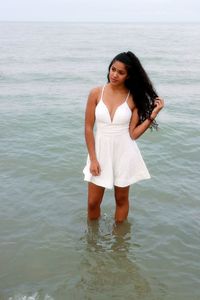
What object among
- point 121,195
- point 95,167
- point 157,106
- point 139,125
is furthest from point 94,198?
point 157,106

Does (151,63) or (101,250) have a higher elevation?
(151,63)

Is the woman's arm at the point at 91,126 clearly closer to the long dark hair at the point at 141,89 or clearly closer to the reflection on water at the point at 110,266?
the long dark hair at the point at 141,89

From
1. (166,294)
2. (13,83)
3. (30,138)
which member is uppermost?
(13,83)

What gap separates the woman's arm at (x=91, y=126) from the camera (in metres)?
4.78

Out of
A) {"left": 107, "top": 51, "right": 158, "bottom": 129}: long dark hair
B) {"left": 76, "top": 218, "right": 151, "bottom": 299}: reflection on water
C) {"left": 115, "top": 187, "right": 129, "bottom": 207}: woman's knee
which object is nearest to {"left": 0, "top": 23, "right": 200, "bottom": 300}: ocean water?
{"left": 76, "top": 218, "right": 151, "bottom": 299}: reflection on water

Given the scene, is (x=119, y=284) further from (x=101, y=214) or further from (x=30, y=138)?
(x=30, y=138)

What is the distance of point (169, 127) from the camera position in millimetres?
11016

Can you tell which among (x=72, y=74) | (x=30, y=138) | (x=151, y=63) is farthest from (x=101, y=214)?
(x=151, y=63)

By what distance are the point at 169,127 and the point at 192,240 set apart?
223 inches

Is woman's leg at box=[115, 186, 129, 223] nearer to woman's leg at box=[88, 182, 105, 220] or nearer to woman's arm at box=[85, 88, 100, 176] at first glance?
woman's leg at box=[88, 182, 105, 220]

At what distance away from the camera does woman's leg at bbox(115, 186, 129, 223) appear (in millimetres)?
5297

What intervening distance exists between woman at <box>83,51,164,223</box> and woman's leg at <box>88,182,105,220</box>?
14cm

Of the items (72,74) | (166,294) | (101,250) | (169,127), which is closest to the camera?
(166,294)

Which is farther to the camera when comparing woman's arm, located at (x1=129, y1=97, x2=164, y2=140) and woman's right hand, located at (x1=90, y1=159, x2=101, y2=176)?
woman's right hand, located at (x1=90, y1=159, x2=101, y2=176)
